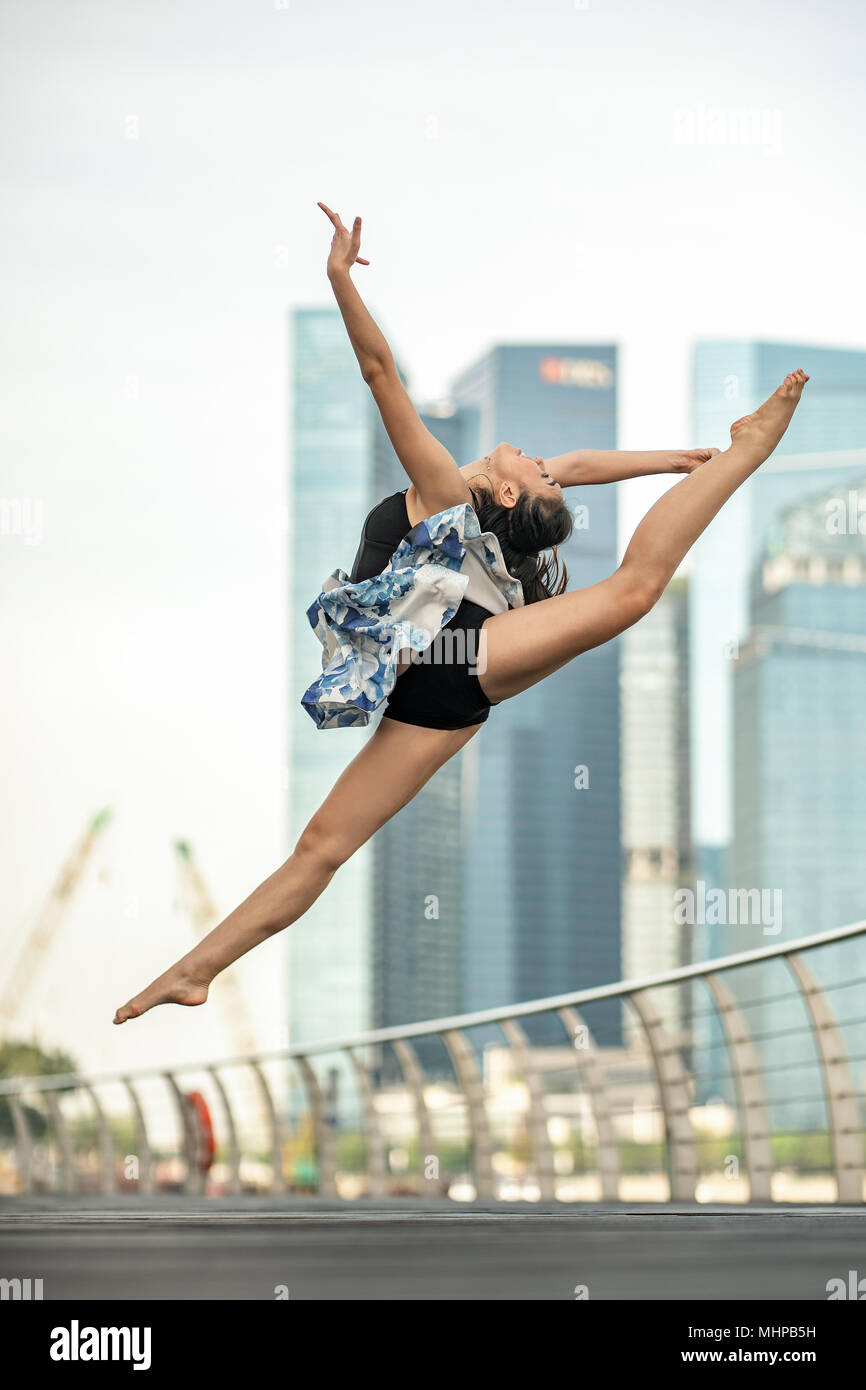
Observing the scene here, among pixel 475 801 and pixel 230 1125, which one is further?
pixel 475 801

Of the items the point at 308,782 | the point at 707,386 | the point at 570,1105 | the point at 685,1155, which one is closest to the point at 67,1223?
the point at 685,1155

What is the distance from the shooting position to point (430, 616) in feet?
11.6

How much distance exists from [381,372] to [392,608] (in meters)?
0.53

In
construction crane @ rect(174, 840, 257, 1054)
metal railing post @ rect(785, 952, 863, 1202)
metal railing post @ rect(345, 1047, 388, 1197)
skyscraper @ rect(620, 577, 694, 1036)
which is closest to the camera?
metal railing post @ rect(785, 952, 863, 1202)

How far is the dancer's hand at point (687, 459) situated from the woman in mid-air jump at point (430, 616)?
0.22 m

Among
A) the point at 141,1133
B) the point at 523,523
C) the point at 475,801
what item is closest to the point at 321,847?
the point at 523,523

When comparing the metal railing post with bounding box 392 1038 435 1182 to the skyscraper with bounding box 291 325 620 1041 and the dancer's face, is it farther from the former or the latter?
the skyscraper with bounding box 291 325 620 1041

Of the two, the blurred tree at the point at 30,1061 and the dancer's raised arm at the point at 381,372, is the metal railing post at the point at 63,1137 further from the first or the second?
the blurred tree at the point at 30,1061

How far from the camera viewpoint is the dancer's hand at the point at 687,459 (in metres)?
3.89

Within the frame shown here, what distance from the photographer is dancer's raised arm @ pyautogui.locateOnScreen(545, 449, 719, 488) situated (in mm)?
3848

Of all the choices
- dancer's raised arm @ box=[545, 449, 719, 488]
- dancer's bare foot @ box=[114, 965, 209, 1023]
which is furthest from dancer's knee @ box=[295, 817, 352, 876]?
dancer's raised arm @ box=[545, 449, 719, 488]

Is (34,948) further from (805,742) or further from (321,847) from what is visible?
(321,847)

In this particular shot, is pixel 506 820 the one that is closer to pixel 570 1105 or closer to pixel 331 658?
pixel 570 1105
